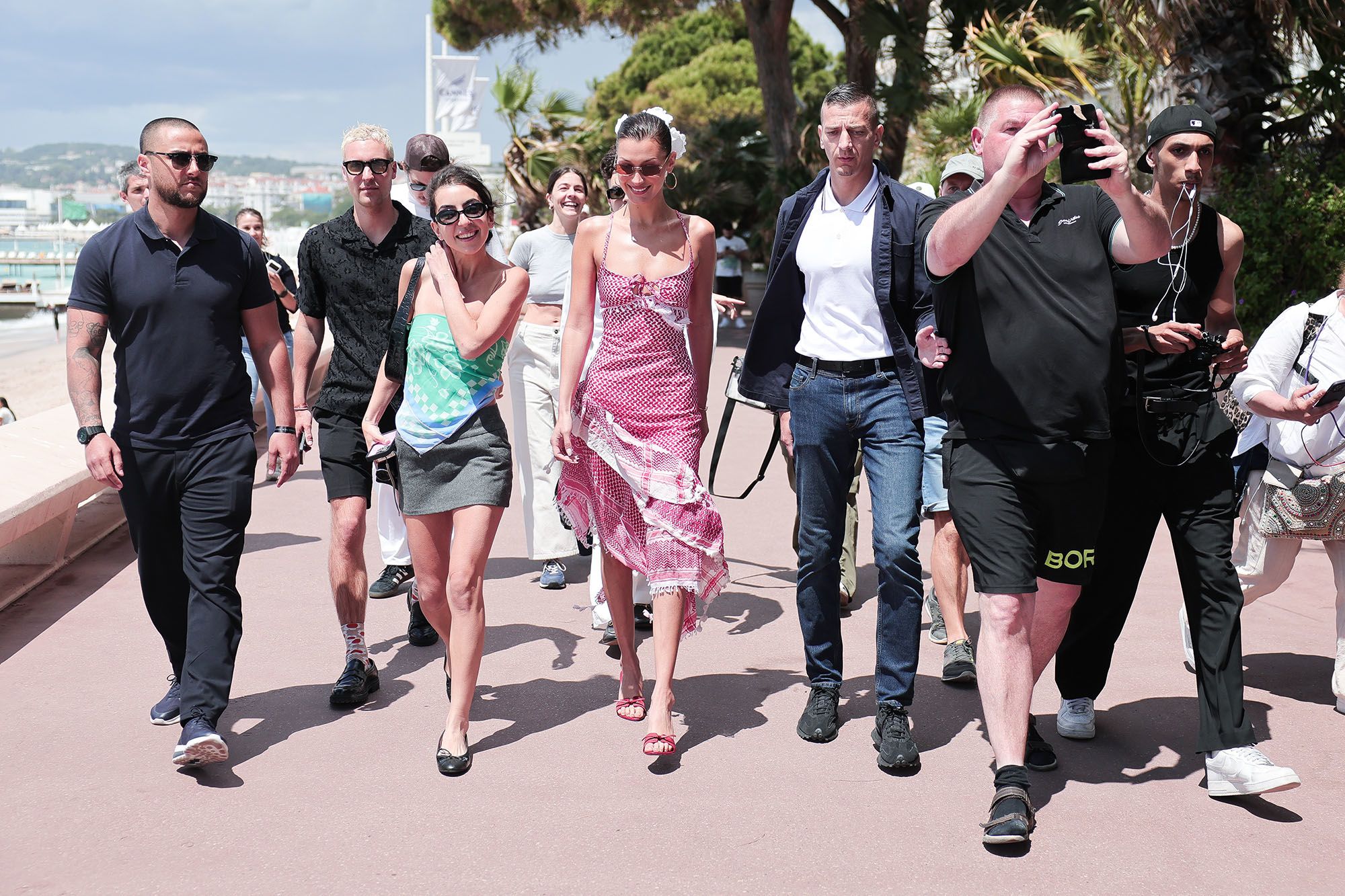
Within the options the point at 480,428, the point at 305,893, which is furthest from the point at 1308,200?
the point at 305,893

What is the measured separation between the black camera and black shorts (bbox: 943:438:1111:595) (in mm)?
494

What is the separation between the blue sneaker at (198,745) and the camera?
13.3 feet

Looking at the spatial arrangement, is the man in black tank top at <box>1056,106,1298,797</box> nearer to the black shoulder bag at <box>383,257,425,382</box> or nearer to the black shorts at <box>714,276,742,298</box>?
the black shoulder bag at <box>383,257,425,382</box>

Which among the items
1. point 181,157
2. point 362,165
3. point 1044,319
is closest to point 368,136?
point 362,165

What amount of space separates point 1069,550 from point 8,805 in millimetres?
3350

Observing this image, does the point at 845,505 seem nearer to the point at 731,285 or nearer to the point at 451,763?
the point at 451,763

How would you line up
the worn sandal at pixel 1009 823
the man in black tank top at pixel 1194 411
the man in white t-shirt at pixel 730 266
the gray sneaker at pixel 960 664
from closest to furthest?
the worn sandal at pixel 1009 823, the man in black tank top at pixel 1194 411, the gray sneaker at pixel 960 664, the man in white t-shirt at pixel 730 266

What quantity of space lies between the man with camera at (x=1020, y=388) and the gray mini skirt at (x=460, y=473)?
60.6 inches

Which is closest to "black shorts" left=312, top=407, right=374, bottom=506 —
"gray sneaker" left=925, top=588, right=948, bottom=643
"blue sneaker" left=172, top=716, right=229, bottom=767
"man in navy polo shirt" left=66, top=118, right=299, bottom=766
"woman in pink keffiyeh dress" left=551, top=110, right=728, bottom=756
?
"man in navy polo shirt" left=66, top=118, right=299, bottom=766

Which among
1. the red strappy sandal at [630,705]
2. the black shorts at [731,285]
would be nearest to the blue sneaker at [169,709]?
the red strappy sandal at [630,705]

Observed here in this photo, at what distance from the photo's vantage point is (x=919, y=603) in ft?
14.5

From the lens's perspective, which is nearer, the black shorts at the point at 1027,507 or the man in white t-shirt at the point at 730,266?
the black shorts at the point at 1027,507

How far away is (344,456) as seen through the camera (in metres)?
5.04

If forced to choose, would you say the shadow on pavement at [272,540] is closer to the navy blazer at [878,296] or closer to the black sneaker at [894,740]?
the navy blazer at [878,296]
